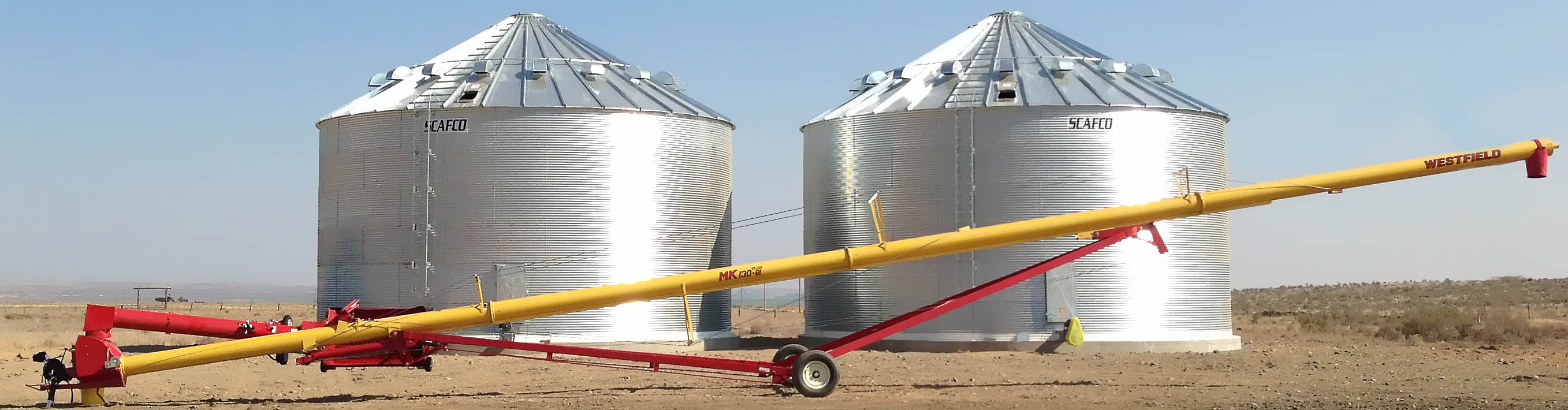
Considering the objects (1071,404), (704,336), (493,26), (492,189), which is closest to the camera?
(1071,404)

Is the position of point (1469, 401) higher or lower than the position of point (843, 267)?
lower

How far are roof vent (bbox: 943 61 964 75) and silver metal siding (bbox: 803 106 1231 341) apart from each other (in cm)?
166

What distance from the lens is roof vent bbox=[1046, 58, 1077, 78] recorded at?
34772mm

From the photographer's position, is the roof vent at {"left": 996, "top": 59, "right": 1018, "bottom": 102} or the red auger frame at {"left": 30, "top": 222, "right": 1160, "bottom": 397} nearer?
the red auger frame at {"left": 30, "top": 222, "right": 1160, "bottom": 397}

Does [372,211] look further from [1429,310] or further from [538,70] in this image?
[1429,310]

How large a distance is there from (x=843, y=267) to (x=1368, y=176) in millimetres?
8035

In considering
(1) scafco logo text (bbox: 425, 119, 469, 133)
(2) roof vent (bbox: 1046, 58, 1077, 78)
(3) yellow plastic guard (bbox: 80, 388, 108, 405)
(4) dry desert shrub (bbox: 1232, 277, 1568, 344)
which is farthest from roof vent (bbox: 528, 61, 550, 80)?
(4) dry desert shrub (bbox: 1232, 277, 1568, 344)

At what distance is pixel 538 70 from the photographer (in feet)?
113

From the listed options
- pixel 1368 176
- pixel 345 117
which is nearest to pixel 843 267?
pixel 1368 176

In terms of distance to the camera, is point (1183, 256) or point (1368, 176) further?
point (1183, 256)

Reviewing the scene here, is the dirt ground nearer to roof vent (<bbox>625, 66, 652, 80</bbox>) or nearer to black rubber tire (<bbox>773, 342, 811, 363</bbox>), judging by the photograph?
black rubber tire (<bbox>773, 342, 811, 363</bbox>)

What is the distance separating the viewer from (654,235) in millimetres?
33594

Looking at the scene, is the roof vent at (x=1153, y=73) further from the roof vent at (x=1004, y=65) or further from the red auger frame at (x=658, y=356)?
the red auger frame at (x=658, y=356)

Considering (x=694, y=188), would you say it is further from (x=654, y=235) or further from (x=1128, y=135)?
(x=1128, y=135)
